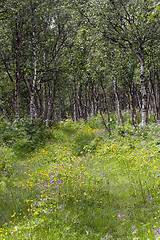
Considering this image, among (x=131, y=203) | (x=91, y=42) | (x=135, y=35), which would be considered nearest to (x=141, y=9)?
(x=135, y=35)

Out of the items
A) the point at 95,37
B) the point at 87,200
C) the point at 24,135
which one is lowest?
the point at 87,200

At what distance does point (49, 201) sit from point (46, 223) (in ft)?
2.92

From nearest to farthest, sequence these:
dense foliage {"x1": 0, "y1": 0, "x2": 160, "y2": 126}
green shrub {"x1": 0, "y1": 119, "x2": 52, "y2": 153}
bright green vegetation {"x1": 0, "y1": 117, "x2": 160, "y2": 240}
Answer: bright green vegetation {"x1": 0, "y1": 117, "x2": 160, "y2": 240} → green shrub {"x1": 0, "y1": 119, "x2": 52, "y2": 153} → dense foliage {"x1": 0, "y1": 0, "x2": 160, "y2": 126}

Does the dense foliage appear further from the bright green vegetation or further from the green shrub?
the bright green vegetation

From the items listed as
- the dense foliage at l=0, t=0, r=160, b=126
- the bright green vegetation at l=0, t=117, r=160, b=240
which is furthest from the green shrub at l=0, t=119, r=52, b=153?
the bright green vegetation at l=0, t=117, r=160, b=240

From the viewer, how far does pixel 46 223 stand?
421cm

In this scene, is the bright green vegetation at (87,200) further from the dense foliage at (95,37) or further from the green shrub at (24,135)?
the dense foliage at (95,37)

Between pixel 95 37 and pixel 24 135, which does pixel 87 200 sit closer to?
pixel 24 135

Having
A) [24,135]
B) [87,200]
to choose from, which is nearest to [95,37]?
[24,135]

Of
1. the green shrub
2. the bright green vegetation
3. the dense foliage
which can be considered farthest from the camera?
the dense foliage

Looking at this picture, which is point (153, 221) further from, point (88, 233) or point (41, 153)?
point (41, 153)

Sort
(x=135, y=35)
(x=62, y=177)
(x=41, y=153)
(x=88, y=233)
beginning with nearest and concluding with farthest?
(x=88, y=233) < (x=62, y=177) < (x=41, y=153) < (x=135, y=35)

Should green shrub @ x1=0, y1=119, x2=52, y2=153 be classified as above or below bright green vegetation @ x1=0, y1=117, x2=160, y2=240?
above

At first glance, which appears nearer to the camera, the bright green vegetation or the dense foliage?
the bright green vegetation
